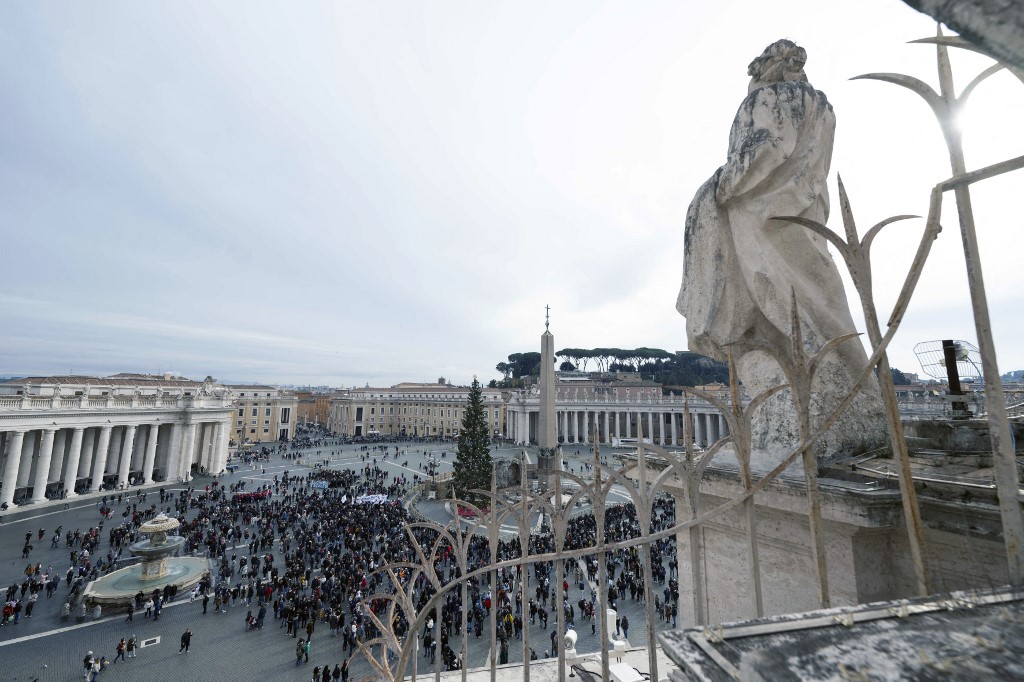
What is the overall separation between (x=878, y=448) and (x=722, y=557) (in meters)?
1.35

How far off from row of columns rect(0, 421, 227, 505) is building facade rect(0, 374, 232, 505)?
4cm

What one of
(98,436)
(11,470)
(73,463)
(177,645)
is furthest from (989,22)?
(98,436)

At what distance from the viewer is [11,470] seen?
2584cm

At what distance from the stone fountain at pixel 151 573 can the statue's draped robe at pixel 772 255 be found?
61.4 feet

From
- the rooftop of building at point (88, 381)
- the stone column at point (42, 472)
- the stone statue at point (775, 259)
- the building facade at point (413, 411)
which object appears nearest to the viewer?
the stone statue at point (775, 259)

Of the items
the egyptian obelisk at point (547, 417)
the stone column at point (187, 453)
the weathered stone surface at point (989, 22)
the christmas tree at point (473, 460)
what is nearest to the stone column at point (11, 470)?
the stone column at point (187, 453)

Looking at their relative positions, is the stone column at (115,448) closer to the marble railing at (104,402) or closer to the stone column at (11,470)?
the marble railing at (104,402)

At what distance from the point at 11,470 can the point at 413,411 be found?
5281 centimetres

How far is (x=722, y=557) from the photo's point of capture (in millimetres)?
3301

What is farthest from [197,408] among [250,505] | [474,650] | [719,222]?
[719,222]

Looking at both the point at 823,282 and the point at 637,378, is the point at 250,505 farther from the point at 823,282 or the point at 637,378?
the point at 637,378

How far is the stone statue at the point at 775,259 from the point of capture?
3.42m

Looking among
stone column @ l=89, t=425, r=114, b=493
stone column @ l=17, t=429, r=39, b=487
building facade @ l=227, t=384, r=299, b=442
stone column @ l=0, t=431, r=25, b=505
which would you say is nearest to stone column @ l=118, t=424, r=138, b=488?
stone column @ l=89, t=425, r=114, b=493

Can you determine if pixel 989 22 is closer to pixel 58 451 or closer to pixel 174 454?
Answer: pixel 58 451
